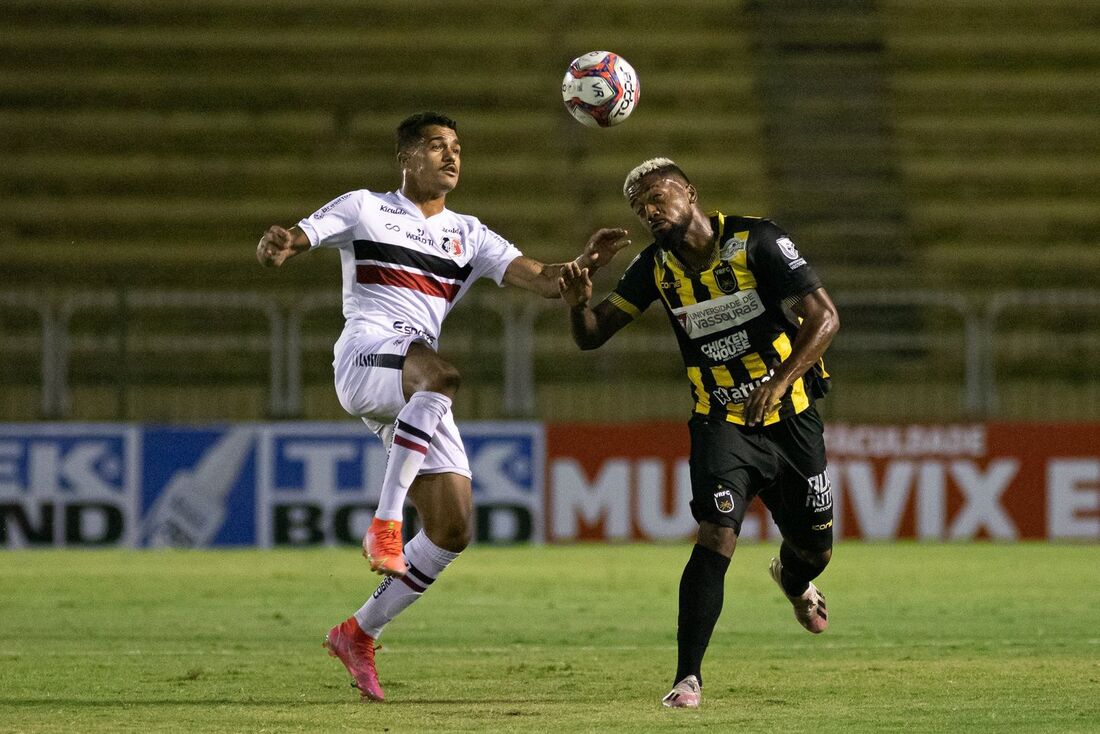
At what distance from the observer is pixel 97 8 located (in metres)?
22.0

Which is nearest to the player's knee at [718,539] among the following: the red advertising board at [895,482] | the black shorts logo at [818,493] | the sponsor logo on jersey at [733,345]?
the black shorts logo at [818,493]

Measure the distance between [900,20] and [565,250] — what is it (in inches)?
237

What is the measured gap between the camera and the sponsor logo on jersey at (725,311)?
7.41 meters

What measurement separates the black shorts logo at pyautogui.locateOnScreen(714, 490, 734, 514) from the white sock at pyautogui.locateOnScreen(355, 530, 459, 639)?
1130 mm

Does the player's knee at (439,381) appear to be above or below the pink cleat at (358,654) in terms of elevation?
above

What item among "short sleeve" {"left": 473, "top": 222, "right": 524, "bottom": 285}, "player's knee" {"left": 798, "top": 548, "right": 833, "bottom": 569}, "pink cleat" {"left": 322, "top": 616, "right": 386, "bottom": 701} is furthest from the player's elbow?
"pink cleat" {"left": 322, "top": 616, "right": 386, "bottom": 701}

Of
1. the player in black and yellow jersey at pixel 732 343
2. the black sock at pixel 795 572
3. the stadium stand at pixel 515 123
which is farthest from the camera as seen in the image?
the stadium stand at pixel 515 123

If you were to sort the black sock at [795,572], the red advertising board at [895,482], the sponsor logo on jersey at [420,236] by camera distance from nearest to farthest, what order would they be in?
the sponsor logo on jersey at [420,236] → the black sock at [795,572] → the red advertising board at [895,482]

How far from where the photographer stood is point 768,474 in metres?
7.34

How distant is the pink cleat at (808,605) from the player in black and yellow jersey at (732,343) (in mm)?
457

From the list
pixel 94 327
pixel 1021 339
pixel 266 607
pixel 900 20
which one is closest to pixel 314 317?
pixel 94 327

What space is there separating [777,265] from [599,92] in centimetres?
132

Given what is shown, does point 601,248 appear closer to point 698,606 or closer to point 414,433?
point 414,433

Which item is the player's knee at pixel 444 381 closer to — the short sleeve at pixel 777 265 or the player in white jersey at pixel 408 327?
the player in white jersey at pixel 408 327
